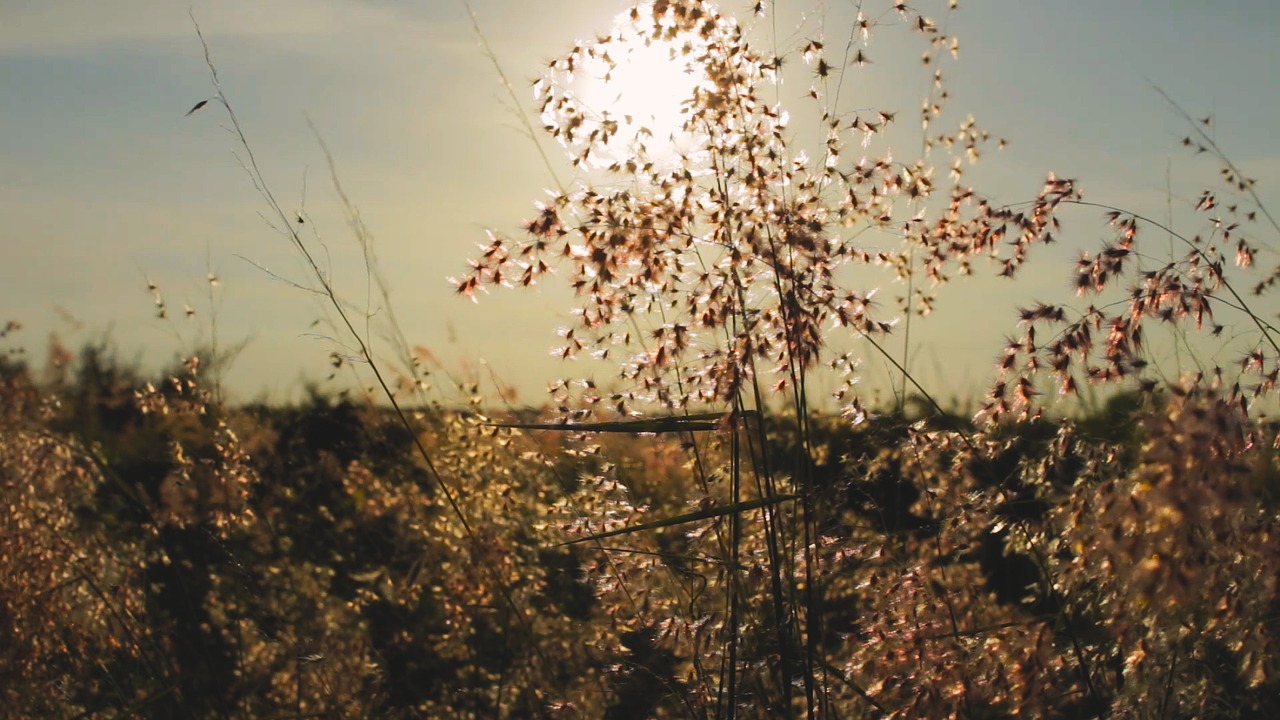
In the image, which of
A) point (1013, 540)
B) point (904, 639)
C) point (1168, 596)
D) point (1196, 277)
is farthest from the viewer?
point (1013, 540)

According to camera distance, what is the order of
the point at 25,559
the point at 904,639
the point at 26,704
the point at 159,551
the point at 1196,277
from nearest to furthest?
the point at 904,639 < the point at 1196,277 < the point at 26,704 < the point at 25,559 < the point at 159,551

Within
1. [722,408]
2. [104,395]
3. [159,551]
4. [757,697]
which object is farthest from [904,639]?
[104,395]

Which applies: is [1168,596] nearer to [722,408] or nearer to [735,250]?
[722,408]

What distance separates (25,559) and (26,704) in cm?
63

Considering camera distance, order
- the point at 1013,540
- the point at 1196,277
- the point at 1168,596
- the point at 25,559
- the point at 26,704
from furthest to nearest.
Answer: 1. the point at 25,559
2. the point at 26,704
3. the point at 1013,540
4. the point at 1196,277
5. the point at 1168,596

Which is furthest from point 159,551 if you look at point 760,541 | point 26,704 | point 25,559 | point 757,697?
point 757,697

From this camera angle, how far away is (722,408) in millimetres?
2699

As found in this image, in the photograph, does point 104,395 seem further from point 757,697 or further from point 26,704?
point 757,697

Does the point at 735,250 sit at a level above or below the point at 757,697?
above

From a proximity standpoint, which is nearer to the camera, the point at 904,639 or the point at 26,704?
the point at 904,639

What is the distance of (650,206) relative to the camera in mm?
2877

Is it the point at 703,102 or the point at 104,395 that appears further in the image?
the point at 104,395

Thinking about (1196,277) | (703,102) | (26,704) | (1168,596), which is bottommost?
(26,704)

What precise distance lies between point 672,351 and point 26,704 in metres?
2.45
